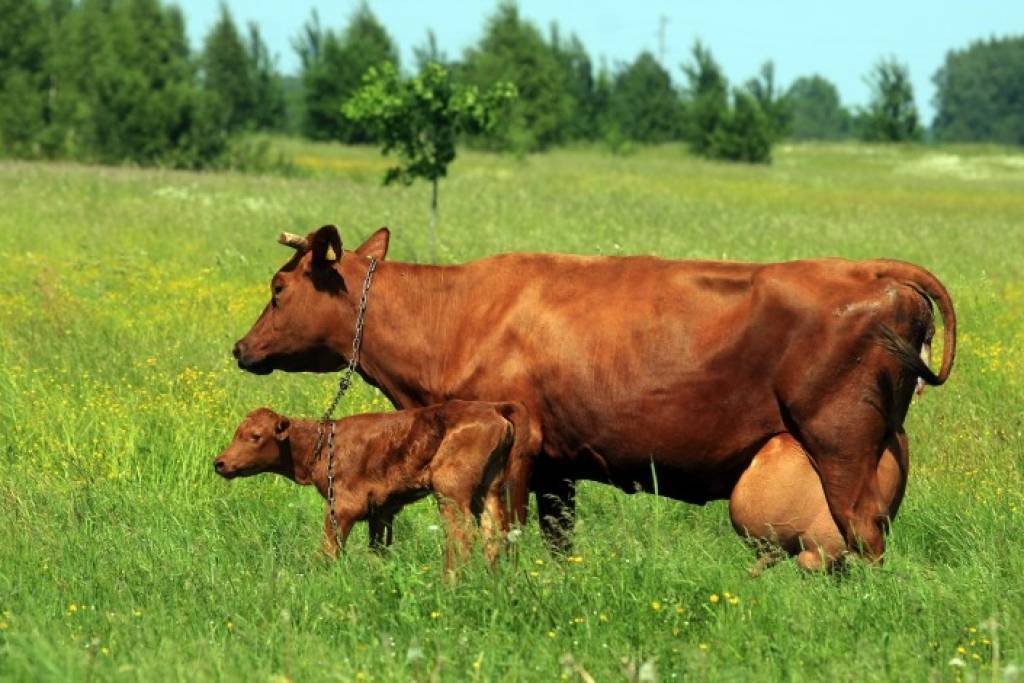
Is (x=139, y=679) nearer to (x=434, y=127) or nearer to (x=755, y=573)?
(x=755, y=573)

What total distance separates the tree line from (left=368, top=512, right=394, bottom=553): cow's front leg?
15.4 m

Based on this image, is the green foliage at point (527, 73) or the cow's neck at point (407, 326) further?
the green foliage at point (527, 73)

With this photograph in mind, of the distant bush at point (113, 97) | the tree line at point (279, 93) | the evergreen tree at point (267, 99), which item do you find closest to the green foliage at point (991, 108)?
the tree line at point (279, 93)

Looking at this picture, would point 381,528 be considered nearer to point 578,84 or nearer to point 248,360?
point 248,360

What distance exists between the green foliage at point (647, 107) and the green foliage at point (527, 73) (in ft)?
21.4

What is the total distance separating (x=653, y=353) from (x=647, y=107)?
86452 mm

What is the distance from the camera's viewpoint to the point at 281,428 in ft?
25.9

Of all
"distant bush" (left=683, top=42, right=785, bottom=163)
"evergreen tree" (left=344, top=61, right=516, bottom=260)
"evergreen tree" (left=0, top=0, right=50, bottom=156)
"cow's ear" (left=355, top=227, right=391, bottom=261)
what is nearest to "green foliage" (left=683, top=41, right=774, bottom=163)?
"distant bush" (left=683, top=42, right=785, bottom=163)

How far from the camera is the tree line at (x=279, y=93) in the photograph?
44.6 meters

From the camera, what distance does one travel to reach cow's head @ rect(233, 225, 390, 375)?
26.2ft

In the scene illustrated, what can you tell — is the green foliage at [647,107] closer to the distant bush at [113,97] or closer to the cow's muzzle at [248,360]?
the distant bush at [113,97]

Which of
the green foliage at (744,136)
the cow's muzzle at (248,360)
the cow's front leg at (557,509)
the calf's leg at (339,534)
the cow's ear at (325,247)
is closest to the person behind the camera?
the calf's leg at (339,534)

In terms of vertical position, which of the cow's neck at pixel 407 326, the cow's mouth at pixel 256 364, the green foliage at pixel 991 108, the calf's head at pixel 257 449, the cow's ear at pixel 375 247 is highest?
the cow's ear at pixel 375 247

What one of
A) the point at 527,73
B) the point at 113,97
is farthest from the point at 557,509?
the point at 527,73
